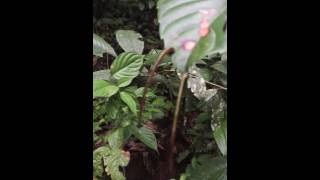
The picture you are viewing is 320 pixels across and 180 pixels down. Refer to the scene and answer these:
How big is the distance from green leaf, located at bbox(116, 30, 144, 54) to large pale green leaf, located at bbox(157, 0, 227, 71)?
1.07 ft

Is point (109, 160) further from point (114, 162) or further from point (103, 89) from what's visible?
point (103, 89)

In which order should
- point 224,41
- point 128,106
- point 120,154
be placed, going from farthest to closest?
point 120,154 → point 128,106 → point 224,41

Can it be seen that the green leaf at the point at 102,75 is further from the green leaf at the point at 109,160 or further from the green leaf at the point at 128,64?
the green leaf at the point at 109,160

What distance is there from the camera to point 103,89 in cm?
65

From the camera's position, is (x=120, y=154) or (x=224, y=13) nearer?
(x=224, y=13)

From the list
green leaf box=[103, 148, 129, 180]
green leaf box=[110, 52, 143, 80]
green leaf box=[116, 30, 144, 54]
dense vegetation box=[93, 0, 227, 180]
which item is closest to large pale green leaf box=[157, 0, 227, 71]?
dense vegetation box=[93, 0, 227, 180]

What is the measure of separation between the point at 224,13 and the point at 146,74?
0.36 m

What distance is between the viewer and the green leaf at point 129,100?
26.0 inches

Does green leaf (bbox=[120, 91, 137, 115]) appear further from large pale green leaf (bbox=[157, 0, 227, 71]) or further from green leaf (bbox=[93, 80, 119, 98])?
large pale green leaf (bbox=[157, 0, 227, 71])

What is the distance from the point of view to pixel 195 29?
1.27 ft

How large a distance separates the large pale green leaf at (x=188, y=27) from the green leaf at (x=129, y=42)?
33 centimetres
